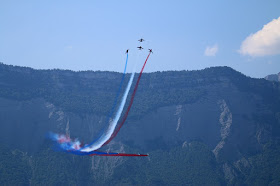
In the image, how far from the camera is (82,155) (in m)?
194

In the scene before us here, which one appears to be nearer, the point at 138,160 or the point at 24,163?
the point at 24,163

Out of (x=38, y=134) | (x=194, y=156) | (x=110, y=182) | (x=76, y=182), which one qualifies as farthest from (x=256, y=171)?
(x=38, y=134)

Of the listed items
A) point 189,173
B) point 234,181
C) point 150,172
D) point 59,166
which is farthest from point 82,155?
point 234,181

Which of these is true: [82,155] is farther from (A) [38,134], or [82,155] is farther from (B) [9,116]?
(B) [9,116]

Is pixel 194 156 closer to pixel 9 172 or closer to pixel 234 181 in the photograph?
pixel 234 181

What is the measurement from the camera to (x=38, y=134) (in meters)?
196

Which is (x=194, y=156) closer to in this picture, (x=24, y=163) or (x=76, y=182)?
(x=76, y=182)

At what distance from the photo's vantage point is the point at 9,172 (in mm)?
176000

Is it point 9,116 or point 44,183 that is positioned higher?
point 9,116

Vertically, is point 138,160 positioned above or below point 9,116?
below

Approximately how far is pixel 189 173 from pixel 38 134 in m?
57.8

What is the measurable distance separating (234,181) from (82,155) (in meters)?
56.2

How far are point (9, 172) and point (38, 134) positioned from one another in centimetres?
2392

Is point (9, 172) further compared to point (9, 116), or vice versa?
point (9, 116)
